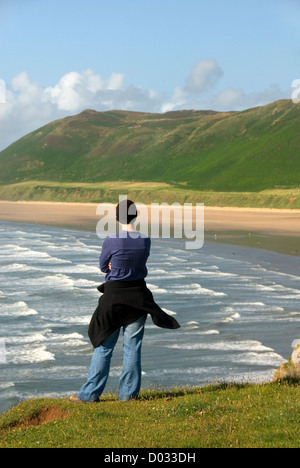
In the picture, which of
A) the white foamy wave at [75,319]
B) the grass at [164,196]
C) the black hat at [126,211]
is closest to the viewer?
the black hat at [126,211]

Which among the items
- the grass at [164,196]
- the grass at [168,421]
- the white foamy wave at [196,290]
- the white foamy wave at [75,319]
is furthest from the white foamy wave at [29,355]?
the grass at [164,196]

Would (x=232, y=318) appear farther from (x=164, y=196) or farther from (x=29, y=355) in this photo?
(x=164, y=196)

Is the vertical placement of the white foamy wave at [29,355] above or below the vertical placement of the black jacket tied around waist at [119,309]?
below

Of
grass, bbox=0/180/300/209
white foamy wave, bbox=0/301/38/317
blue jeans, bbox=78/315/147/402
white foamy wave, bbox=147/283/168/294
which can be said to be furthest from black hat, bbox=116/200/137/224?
grass, bbox=0/180/300/209

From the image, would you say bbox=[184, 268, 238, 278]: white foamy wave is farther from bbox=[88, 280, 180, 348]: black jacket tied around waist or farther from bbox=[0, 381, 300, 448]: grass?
bbox=[88, 280, 180, 348]: black jacket tied around waist

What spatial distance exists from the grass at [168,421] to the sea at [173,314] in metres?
2.70

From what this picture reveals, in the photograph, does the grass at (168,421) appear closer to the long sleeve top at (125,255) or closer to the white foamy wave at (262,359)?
the long sleeve top at (125,255)

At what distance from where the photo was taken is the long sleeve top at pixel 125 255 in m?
9.61

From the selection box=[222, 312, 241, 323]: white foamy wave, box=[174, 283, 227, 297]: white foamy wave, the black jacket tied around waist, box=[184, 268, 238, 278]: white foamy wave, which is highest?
the black jacket tied around waist

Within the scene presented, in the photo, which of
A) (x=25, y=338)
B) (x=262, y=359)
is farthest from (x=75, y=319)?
(x=262, y=359)

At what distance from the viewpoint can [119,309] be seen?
9492 mm

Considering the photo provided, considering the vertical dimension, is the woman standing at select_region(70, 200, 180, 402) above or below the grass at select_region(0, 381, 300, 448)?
above

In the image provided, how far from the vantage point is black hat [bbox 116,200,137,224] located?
31.4ft
